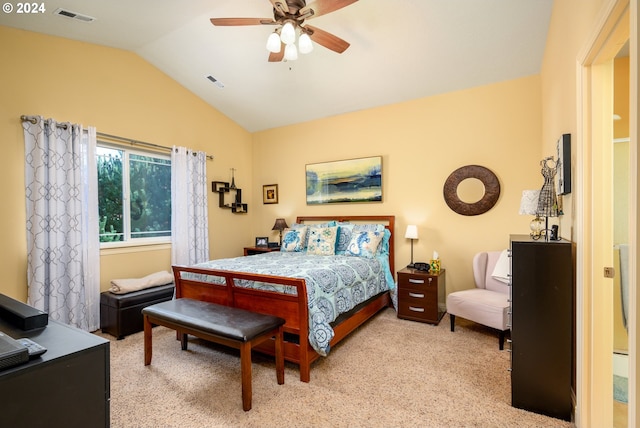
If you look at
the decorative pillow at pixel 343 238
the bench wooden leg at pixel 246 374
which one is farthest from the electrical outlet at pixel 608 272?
the decorative pillow at pixel 343 238

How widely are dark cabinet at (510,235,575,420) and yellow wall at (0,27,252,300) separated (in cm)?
415

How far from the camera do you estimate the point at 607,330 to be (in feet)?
5.51

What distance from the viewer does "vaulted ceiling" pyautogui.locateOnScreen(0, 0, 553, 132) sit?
2.84m

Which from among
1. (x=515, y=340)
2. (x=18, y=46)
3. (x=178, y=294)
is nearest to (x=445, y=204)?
(x=515, y=340)

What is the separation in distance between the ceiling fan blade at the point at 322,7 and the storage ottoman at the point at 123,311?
3.24 metres

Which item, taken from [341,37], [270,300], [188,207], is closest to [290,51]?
[341,37]

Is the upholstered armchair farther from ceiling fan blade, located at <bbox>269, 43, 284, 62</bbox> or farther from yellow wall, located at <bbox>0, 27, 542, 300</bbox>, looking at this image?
ceiling fan blade, located at <bbox>269, 43, 284, 62</bbox>

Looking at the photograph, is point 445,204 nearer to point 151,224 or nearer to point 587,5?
point 587,5

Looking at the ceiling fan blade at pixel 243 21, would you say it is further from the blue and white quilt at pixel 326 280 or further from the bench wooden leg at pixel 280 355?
the bench wooden leg at pixel 280 355

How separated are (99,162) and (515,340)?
14.9 ft

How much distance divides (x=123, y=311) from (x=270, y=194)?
2897 millimetres

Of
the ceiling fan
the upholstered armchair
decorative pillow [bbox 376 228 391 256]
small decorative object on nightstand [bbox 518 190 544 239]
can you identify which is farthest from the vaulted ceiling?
the upholstered armchair

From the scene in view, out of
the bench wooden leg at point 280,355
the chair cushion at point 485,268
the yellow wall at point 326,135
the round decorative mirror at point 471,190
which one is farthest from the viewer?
the round decorative mirror at point 471,190

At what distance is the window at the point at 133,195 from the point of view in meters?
3.71
